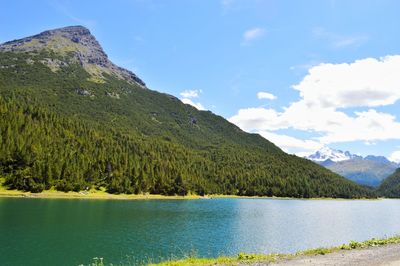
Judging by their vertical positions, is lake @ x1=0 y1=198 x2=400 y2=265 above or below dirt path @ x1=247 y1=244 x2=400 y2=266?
below

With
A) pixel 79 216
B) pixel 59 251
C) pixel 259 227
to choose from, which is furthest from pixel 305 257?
pixel 79 216

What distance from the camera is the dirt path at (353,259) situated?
3016 centimetres

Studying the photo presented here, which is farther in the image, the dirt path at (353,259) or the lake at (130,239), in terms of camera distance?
the lake at (130,239)

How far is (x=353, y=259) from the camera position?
105ft

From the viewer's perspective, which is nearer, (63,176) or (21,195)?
(21,195)

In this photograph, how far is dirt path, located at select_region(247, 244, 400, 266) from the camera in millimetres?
30164

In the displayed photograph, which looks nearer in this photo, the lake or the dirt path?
the dirt path

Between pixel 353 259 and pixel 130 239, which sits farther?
pixel 130 239

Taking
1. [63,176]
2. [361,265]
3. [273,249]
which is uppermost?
[63,176]

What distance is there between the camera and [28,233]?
6150cm

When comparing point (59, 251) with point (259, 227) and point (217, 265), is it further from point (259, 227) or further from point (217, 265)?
point (259, 227)

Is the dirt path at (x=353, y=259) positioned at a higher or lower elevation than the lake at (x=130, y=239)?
higher

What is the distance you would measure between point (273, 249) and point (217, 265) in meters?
34.4

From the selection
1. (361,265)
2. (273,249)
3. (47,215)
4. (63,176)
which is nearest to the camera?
(361,265)
